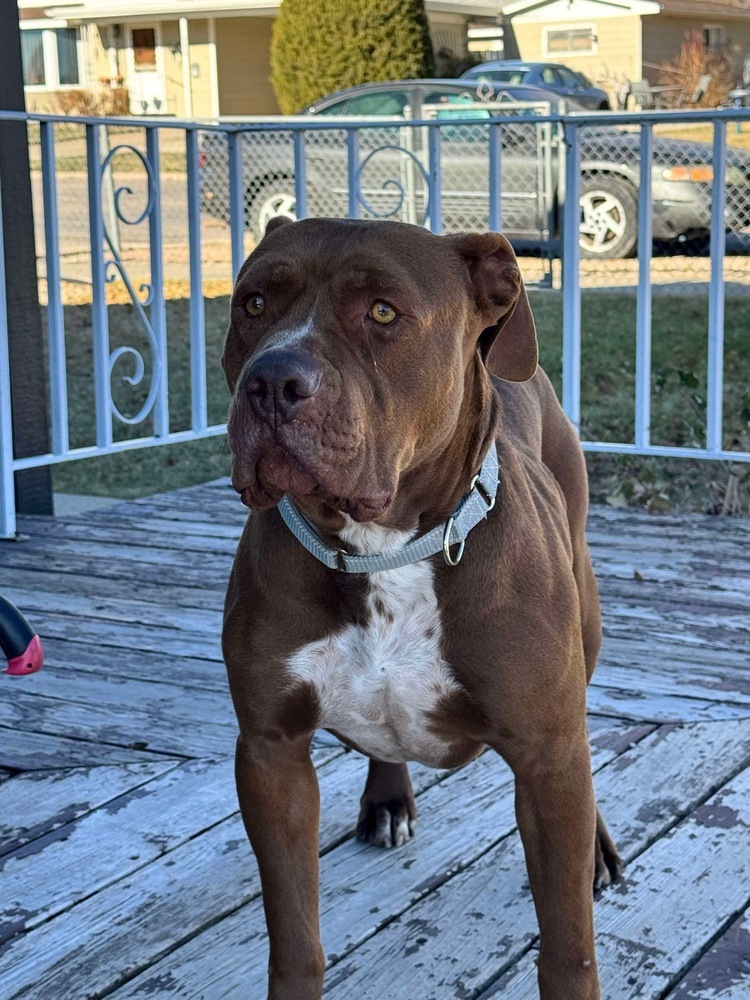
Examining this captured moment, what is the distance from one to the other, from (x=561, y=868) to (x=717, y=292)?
3663mm

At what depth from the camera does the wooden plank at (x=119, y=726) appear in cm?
341

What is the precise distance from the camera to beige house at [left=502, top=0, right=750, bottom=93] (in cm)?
3200

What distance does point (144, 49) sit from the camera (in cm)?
3378

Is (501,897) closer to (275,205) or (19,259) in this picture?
(19,259)

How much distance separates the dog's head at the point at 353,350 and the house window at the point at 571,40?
3281 centimetres

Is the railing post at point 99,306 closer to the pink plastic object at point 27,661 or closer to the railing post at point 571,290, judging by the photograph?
the railing post at point 571,290

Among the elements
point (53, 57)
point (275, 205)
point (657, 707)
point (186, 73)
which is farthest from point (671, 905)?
point (53, 57)

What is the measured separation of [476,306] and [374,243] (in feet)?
0.85

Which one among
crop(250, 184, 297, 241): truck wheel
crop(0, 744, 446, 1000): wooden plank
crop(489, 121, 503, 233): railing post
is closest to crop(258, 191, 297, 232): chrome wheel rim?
crop(250, 184, 297, 241): truck wheel

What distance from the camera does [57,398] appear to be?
5352mm

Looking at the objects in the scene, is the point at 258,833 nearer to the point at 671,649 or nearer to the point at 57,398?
the point at 671,649

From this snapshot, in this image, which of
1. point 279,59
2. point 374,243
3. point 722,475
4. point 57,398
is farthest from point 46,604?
point 279,59

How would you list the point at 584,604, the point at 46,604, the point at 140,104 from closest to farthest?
the point at 584,604 → the point at 46,604 → the point at 140,104

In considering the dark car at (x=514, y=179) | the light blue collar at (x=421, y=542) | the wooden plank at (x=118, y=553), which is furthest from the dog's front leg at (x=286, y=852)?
the dark car at (x=514, y=179)
